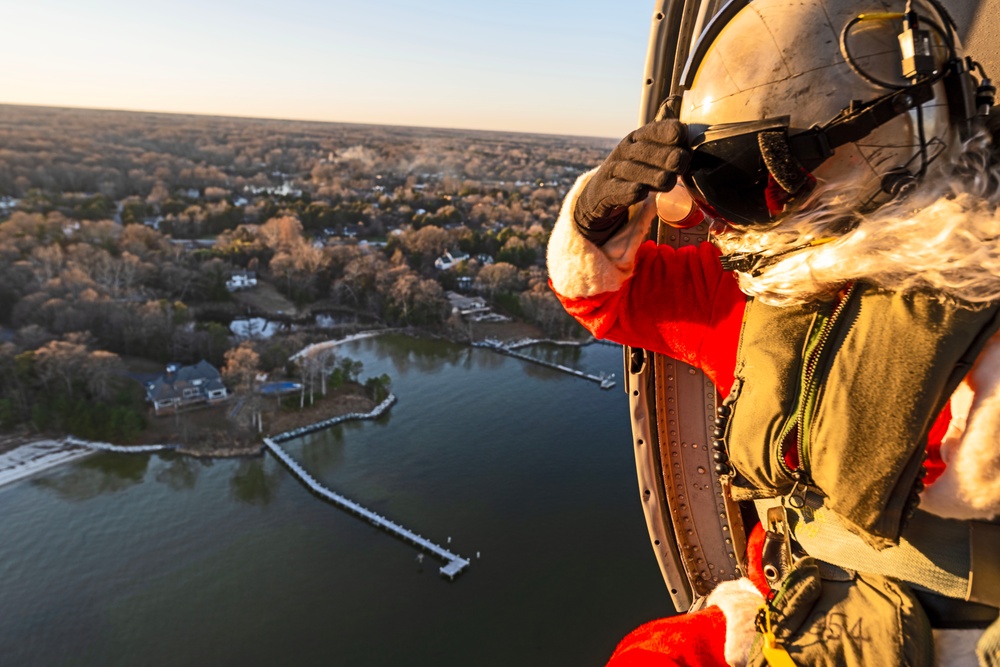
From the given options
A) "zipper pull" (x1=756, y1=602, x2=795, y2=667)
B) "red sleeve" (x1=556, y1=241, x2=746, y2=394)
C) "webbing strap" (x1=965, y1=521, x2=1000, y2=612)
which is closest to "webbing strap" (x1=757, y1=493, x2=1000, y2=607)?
"webbing strap" (x1=965, y1=521, x2=1000, y2=612)

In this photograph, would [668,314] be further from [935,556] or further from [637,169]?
[935,556]

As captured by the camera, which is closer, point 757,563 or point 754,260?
point 754,260

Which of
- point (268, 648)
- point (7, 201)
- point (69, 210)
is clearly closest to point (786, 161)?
point (268, 648)

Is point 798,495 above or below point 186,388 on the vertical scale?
above

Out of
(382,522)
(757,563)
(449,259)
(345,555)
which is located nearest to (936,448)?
(757,563)

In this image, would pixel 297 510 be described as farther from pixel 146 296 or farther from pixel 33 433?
pixel 146 296

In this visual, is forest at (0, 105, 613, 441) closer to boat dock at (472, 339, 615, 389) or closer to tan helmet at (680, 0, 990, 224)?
boat dock at (472, 339, 615, 389)
